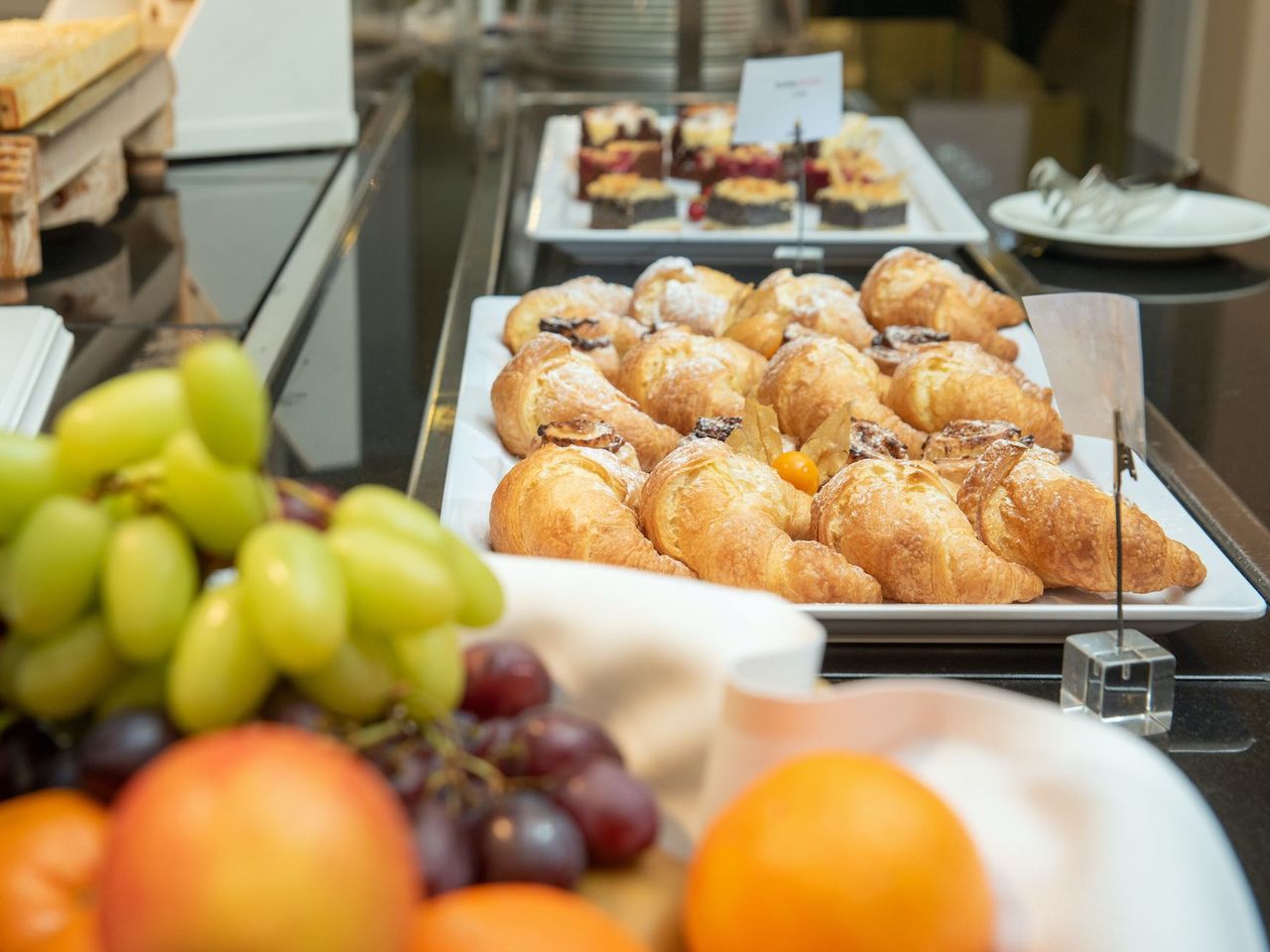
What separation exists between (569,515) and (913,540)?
0.79 feet

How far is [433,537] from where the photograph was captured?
1.51ft

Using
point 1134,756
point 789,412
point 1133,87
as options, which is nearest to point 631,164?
point 789,412

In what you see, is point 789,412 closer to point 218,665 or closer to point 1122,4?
point 218,665

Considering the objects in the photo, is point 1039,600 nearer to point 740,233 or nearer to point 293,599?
point 293,599

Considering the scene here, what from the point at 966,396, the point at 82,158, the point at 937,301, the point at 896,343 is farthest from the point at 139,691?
the point at 82,158

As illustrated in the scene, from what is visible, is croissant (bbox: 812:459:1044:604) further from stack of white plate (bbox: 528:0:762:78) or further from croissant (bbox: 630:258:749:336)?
stack of white plate (bbox: 528:0:762:78)

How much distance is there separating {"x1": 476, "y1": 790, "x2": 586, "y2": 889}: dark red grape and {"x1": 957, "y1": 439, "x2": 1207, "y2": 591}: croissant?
25.3 inches

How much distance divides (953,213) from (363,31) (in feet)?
4.31

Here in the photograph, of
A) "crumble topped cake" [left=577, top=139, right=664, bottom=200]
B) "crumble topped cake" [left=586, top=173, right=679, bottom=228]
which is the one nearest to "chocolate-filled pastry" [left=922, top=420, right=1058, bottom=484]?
"crumble topped cake" [left=586, top=173, right=679, bottom=228]

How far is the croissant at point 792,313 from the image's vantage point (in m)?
1.48

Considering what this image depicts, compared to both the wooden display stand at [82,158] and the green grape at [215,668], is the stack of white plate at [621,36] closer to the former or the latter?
the wooden display stand at [82,158]

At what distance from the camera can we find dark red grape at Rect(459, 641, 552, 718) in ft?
1.62

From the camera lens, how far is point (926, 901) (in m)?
0.40

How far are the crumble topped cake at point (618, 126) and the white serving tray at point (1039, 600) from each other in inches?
48.6
